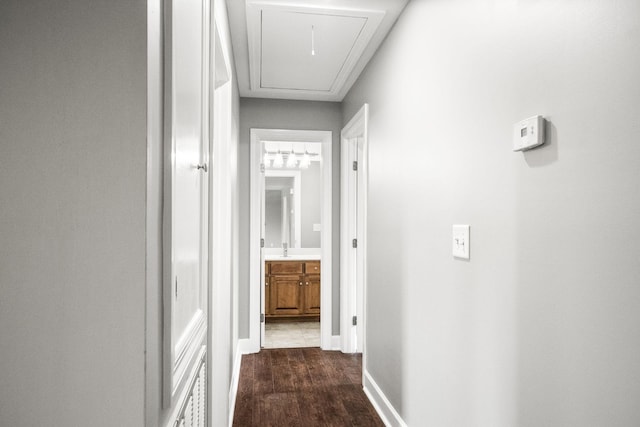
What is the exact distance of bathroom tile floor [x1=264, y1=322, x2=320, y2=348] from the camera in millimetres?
4219

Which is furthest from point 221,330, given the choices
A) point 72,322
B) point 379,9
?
point 379,9

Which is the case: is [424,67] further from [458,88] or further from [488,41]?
[488,41]

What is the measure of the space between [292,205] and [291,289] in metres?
1.24

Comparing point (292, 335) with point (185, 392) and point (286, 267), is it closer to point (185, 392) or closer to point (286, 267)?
point (286, 267)

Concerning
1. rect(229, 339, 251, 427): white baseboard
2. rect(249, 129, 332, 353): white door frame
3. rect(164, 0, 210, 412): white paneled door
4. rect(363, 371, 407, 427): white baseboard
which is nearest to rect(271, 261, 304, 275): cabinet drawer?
rect(249, 129, 332, 353): white door frame

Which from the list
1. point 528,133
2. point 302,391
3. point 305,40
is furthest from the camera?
point 302,391

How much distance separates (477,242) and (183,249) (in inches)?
40.8

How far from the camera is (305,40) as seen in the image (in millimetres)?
2666

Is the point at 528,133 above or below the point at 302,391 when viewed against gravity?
above

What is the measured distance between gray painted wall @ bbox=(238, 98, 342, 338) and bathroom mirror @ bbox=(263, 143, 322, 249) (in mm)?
1703

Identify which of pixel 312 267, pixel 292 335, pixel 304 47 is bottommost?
pixel 292 335

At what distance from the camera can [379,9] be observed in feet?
7.45

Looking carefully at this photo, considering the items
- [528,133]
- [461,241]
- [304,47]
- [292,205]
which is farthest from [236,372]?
[292,205]

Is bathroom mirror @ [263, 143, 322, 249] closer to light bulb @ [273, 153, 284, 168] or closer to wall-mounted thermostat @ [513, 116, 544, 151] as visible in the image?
light bulb @ [273, 153, 284, 168]
